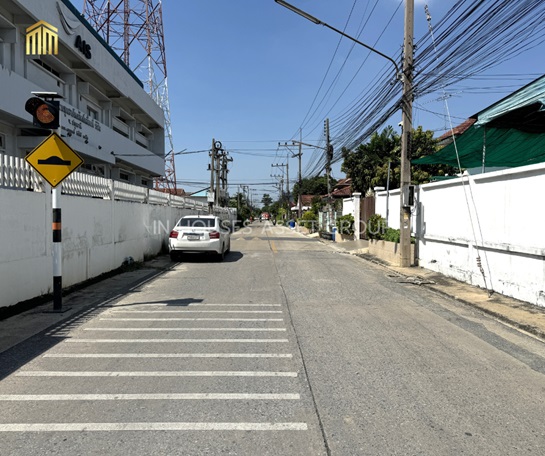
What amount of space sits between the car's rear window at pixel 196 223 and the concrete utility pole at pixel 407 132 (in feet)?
21.5

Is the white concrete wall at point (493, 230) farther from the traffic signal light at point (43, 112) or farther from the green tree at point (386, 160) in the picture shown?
the green tree at point (386, 160)

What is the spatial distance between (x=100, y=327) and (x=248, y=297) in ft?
10.3

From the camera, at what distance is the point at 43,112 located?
7023mm

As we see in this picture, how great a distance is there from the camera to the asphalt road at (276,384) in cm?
322

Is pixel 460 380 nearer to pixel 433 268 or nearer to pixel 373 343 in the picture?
pixel 373 343

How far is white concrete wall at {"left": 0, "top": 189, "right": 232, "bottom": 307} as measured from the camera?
7254 mm

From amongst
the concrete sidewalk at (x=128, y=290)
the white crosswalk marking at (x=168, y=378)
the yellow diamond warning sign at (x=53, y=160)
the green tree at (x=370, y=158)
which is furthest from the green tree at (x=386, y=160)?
the white crosswalk marking at (x=168, y=378)

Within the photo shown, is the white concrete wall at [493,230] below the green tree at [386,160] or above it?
below

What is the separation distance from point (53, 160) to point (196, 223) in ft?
28.0

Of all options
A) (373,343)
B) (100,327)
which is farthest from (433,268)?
(100,327)

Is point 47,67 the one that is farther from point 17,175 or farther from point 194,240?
point 17,175

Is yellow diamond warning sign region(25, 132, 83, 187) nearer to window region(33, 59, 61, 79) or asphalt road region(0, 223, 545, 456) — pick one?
asphalt road region(0, 223, 545, 456)

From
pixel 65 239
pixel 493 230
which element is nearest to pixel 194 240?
pixel 65 239

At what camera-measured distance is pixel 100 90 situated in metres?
25.7
